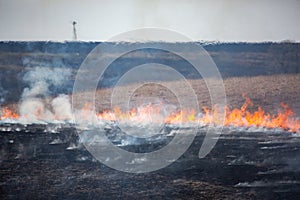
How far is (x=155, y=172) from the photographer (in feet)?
7.86

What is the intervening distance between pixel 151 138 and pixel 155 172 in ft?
0.85

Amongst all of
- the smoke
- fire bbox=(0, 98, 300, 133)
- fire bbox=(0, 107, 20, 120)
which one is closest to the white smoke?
the smoke

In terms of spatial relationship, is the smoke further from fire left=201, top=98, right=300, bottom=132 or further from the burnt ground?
fire left=201, top=98, right=300, bottom=132

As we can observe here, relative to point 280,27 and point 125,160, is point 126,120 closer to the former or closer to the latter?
point 125,160

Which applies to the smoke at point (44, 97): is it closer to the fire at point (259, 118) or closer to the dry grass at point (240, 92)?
the dry grass at point (240, 92)

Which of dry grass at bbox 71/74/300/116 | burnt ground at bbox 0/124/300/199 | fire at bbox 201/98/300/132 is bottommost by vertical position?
burnt ground at bbox 0/124/300/199

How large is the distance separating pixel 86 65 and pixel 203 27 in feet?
3.08

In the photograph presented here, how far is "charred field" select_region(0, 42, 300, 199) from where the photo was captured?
2.32m

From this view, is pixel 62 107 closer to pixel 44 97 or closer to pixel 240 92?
pixel 44 97

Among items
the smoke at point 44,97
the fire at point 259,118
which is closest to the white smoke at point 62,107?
the smoke at point 44,97

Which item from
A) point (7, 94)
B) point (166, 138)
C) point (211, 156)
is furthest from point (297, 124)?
point (7, 94)

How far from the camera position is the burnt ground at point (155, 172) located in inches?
90.4

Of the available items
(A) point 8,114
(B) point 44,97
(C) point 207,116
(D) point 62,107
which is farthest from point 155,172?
(A) point 8,114

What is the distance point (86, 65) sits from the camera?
2576mm
